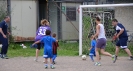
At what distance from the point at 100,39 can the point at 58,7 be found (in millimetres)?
9819

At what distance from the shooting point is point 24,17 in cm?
2255

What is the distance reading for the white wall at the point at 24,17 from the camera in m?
22.2

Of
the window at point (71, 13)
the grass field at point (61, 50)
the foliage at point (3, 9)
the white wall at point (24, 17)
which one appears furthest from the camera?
the window at point (71, 13)

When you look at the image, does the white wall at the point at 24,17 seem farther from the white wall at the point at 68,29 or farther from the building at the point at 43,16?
the white wall at the point at 68,29

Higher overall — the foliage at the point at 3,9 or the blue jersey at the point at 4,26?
the foliage at the point at 3,9

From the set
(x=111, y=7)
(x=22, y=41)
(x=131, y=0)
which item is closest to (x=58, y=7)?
(x=22, y=41)

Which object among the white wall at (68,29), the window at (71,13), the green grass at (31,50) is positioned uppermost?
the window at (71,13)

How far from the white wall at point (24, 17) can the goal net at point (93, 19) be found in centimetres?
560

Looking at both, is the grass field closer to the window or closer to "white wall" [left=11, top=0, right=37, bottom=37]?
"white wall" [left=11, top=0, right=37, bottom=37]

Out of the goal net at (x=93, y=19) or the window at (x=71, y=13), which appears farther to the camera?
the window at (x=71, y=13)

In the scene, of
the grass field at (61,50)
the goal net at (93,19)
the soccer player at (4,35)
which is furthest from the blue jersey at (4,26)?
the goal net at (93,19)

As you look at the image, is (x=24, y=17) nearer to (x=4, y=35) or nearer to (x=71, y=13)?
(x=71, y=13)

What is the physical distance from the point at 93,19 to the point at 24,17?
6125mm

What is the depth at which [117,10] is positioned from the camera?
59.6 feet
